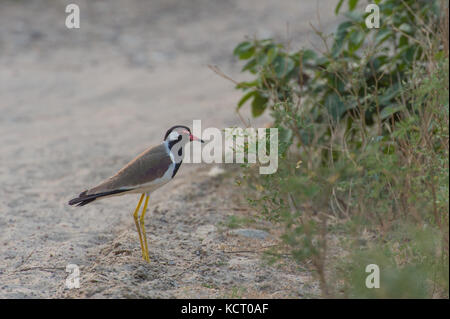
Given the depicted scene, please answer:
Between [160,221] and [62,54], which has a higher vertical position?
[62,54]

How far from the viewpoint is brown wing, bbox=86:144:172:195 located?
11.5ft

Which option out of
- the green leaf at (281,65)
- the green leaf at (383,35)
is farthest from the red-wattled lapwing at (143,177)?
the green leaf at (383,35)

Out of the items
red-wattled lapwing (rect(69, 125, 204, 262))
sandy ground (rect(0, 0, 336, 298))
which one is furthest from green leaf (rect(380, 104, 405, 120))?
red-wattled lapwing (rect(69, 125, 204, 262))

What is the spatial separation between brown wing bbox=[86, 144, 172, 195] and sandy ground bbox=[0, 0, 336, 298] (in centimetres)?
43

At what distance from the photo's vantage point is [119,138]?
6.71m

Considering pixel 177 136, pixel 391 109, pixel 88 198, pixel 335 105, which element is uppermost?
pixel 335 105

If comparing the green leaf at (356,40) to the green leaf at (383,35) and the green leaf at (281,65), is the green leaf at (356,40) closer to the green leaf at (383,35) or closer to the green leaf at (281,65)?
the green leaf at (383,35)

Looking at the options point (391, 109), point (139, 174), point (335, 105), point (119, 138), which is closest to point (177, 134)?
point (139, 174)

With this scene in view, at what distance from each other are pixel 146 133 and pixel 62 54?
3.59m

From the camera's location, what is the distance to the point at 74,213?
15.9ft

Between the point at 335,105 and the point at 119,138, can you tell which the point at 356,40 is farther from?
the point at 119,138

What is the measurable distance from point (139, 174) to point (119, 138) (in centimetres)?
326
